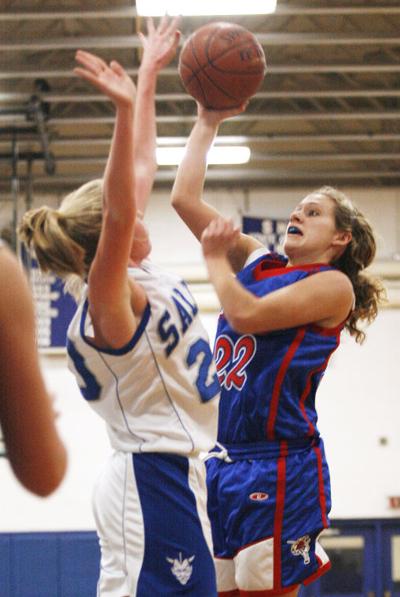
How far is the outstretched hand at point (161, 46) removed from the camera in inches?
130

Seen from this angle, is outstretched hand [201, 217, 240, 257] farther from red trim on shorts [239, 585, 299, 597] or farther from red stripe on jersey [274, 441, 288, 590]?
red trim on shorts [239, 585, 299, 597]

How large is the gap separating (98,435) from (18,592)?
199 centimetres

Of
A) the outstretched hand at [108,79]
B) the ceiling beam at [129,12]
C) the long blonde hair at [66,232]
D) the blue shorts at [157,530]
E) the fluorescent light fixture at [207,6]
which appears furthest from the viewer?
the ceiling beam at [129,12]

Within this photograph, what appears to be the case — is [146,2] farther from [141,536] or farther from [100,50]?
[141,536]

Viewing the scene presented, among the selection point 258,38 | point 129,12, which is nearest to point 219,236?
point 129,12

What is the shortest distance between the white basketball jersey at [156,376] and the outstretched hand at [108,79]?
2.38ft

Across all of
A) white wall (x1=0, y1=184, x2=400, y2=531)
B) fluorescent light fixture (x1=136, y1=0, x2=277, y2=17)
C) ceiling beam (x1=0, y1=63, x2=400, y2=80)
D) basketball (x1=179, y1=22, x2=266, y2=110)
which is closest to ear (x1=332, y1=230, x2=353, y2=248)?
basketball (x1=179, y1=22, x2=266, y2=110)

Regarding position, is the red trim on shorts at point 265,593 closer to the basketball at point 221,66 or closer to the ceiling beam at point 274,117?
the basketball at point 221,66

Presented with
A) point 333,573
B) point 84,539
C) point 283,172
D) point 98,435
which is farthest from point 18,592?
point 283,172

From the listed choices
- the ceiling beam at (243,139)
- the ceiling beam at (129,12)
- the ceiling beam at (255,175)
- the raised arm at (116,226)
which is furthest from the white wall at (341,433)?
the raised arm at (116,226)

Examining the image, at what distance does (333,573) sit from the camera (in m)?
11.7

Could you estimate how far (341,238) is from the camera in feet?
12.6

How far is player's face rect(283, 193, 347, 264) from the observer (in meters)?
3.80

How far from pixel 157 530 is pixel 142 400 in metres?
0.38
